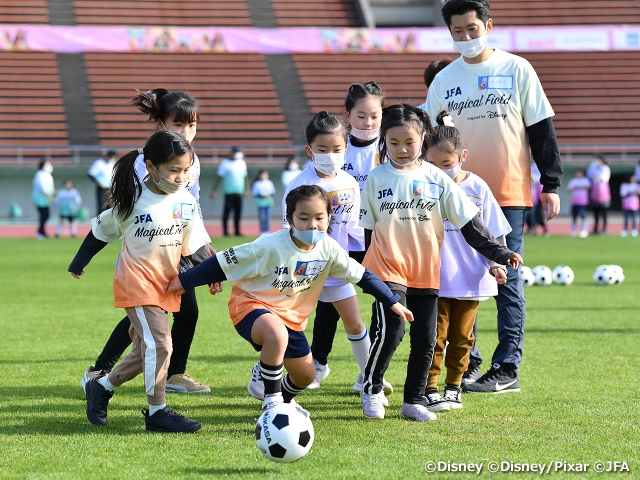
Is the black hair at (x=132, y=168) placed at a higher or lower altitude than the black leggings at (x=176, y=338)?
higher

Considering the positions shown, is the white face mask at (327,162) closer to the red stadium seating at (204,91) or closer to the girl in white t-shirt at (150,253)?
the girl in white t-shirt at (150,253)

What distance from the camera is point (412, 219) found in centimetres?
496

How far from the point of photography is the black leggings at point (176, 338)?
5445 millimetres

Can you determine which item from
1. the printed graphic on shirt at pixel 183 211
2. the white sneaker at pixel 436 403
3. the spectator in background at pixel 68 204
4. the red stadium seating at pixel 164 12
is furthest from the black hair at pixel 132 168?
the red stadium seating at pixel 164 12

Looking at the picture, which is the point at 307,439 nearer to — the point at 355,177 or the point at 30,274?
the point at 355,177

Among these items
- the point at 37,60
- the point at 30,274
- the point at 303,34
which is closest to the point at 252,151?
the point at 303,34

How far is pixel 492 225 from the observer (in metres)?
5.45

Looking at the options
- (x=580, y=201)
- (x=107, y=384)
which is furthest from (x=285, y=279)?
(x=580, y=201)

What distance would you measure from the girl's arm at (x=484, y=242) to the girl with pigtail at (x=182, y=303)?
1.46m

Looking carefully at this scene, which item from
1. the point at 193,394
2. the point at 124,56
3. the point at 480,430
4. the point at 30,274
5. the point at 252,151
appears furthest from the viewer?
the point at 124,56

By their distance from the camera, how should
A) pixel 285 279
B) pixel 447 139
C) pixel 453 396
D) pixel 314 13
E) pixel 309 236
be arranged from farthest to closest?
1. pixel 314 13
2. pixel 447 139
3. pixel 453 396
4. pixel 285 279
5. pixel 309 236

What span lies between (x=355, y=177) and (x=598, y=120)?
2914 centimetres

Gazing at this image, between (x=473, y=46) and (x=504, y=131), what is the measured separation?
→ 0.57 m

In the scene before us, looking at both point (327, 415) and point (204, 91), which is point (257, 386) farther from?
point (204, 91)
